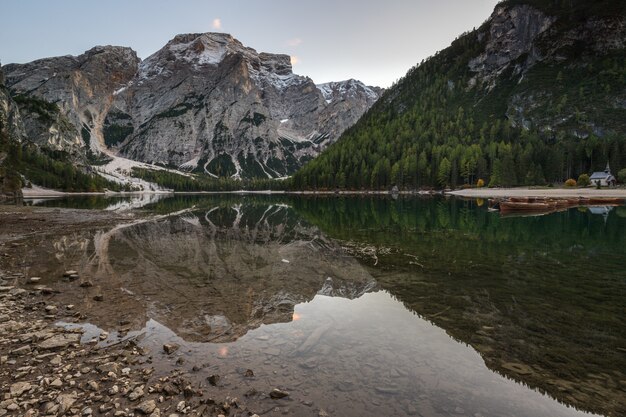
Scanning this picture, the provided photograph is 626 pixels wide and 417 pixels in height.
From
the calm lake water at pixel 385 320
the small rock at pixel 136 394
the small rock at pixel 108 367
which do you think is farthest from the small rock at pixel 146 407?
the small rock at pixel 108 367

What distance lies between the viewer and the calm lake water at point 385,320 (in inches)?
314

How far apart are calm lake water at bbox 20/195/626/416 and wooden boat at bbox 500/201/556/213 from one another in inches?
1187

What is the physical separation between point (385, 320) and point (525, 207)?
57610 millimetres

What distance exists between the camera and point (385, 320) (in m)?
12.7

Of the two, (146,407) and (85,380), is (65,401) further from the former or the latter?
(146,407)

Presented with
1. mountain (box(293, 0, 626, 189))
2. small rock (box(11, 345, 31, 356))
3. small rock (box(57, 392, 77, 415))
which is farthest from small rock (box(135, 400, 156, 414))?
mountain (box(293, 0, 626, 189))

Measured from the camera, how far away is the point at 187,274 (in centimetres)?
1984

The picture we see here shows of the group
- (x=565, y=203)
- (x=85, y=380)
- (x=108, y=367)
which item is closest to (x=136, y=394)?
(x=85, y=380)

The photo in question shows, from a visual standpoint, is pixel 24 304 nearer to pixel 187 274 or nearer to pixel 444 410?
pixel 187 274

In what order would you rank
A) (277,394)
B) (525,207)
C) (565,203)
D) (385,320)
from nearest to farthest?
(277,394) → (385,320) → (525,207) → (565,203)

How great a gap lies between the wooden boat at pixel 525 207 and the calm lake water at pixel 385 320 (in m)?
30.1

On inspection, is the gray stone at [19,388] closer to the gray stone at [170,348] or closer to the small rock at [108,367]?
the small rock at [108,367]

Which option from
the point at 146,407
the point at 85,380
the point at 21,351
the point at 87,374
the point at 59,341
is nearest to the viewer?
the point at 146,407

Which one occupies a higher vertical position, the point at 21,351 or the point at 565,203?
the point at 565,203
